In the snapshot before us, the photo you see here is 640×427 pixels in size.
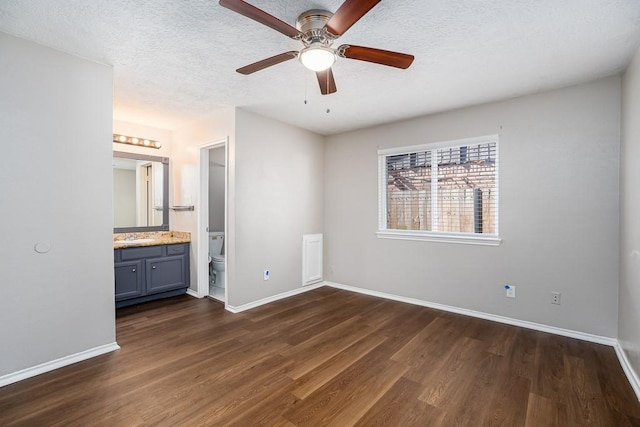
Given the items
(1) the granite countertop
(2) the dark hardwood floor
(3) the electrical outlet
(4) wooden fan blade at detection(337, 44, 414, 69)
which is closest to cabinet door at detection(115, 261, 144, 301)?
(1) the granite countertop

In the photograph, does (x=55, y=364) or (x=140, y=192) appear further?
(x=140, y=192)

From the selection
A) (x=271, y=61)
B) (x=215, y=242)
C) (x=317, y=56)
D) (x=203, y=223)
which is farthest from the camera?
(x=215, y=242)

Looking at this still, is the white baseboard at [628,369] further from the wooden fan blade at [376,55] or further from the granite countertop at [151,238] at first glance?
the granite countertop at [151,238]

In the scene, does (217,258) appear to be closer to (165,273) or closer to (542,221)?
(165,273)

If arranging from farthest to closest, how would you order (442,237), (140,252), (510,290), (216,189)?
(216,189) < (140,252) < (442,237) < (510,290)

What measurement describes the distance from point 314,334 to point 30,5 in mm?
3193

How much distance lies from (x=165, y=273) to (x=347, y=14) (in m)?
3.83

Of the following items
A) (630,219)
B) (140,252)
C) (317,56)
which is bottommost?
(140,252)

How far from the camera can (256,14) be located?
1.46 metres

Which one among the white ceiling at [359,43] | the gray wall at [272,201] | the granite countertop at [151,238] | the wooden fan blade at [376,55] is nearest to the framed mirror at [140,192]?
the granite countertop at [151,238]

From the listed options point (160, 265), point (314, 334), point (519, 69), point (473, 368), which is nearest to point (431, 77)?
point (519, 69)

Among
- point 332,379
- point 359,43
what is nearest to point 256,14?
point 359,43

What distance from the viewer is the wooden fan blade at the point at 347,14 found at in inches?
54.7

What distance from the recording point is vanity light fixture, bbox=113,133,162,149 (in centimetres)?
390
